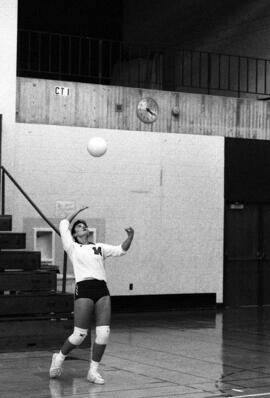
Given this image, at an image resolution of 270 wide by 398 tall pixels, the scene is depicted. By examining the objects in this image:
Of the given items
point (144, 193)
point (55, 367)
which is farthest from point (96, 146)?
point (55, 367)

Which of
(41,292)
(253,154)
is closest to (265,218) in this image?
(253,154)

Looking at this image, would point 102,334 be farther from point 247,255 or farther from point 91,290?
point 247,255

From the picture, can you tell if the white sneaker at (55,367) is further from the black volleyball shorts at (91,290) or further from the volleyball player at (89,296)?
the black volleyball shorts at (91,290)

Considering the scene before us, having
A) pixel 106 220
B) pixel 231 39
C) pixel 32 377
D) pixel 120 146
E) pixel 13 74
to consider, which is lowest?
pixel 32 377

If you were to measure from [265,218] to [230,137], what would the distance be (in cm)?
228

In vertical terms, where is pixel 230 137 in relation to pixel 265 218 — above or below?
above

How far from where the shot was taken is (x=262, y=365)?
12930 mm

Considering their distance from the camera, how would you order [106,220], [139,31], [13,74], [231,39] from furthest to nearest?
[139,31] → [231,39] → [106,220] → [13,74]

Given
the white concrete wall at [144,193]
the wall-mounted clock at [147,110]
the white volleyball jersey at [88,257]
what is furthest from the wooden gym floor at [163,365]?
the wall-mounted clock at [147,110]

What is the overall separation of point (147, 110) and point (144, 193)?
6.46ft

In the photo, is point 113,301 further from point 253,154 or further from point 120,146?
point 253,154

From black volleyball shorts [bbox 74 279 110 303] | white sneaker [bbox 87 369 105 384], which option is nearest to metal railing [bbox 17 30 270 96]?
black volleyball shorts [bbox 74 279 110 303]

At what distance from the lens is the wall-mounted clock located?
21.3 meters

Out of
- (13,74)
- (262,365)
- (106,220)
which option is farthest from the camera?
(106,220)
